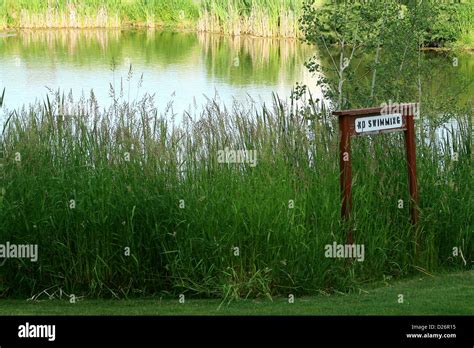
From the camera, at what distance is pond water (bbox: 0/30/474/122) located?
17797mm

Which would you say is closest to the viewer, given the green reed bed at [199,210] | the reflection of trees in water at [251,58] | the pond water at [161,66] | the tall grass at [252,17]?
the green reed bed at [199,210]

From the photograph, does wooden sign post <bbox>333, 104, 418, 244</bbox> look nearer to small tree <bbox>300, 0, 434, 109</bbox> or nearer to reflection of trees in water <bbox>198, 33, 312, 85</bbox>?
small tree <bbox>300, 0, 434, 109</bbox>

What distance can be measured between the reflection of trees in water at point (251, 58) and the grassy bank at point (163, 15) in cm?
51

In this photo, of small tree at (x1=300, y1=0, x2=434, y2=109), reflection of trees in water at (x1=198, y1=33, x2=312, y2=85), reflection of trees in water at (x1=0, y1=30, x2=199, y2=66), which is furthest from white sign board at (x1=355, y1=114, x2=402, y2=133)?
reflection of trees in water at (x1=0, y1=30, x2=199, y2=66)

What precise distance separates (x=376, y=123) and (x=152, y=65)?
16.9 m

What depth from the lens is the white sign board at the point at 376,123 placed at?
25.2 feet

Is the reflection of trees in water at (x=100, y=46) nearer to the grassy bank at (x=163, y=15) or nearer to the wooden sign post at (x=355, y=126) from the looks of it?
the grassy bank at (x=163, y=15)

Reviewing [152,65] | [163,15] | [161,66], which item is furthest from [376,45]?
[163,15]

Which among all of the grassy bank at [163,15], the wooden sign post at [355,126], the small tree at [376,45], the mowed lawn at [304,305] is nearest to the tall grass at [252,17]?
the grassy bank at [163,15]

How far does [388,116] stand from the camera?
25.8ft

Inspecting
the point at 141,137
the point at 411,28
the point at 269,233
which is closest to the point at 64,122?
the point at 141,137

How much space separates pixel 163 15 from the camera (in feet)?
115

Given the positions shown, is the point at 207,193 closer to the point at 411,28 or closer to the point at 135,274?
the point at 135,274

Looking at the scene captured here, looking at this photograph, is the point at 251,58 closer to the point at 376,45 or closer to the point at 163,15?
the point at 163,15
